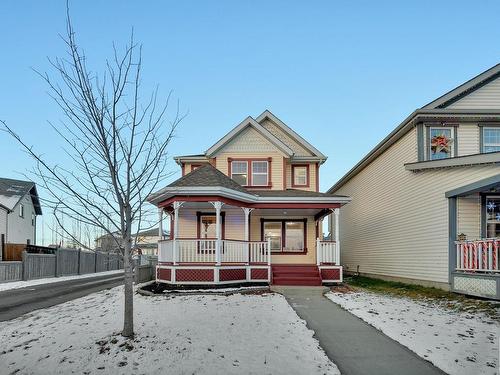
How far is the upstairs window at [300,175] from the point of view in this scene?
64.6ft

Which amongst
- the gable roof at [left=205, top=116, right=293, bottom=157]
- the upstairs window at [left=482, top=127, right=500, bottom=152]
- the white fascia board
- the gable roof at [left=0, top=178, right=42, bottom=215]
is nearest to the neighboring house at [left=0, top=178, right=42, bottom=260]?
the gable roof at [left=0, top=178, right=42, bottom=215]

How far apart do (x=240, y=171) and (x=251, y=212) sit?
7.10ft

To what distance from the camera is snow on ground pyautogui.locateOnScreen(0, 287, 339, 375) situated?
579cm

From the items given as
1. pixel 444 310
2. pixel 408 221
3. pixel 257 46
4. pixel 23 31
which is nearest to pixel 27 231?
pixel 257 46

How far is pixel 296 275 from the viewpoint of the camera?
50.5ft

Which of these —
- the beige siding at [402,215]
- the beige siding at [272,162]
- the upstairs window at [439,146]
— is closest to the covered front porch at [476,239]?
the beige siding at [402,215]

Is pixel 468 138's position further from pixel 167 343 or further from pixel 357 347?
pixel 167 343

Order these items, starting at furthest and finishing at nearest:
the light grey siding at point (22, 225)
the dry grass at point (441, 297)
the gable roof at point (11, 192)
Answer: the light grey siding at point (22, 225), the gable roof at point (11, 192), the dry grass at point (441, 297)

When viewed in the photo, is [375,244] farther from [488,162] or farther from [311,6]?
[311,6]

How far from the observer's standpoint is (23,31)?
1010 centimetres

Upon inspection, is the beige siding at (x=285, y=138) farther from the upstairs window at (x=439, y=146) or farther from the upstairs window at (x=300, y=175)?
the upstairs window at (x=439, y=146)

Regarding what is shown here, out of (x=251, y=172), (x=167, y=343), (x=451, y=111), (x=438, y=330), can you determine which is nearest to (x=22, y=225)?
(x=251, y=172)

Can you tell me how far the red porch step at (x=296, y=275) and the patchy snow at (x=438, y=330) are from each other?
3.00 m

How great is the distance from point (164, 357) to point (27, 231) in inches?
1456
